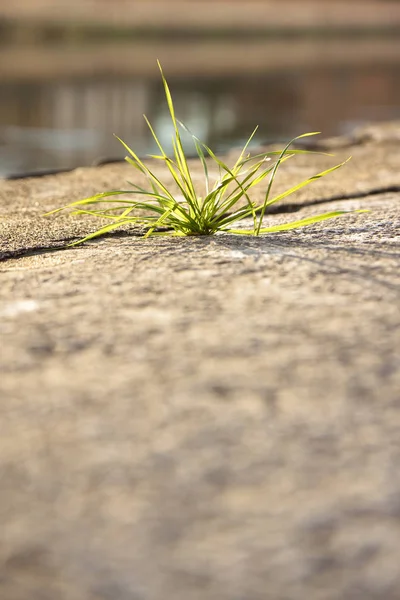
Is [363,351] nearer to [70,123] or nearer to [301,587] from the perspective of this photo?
[301,587]

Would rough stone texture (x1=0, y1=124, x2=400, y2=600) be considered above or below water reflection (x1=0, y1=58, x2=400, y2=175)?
below

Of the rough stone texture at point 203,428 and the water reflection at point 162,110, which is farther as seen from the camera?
the water reflection at point 162,110

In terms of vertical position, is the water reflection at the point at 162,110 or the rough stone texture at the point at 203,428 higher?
the water reflection at the point at 162,110

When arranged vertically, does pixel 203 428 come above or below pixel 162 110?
below

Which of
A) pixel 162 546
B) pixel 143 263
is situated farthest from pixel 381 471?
pixel 143 263

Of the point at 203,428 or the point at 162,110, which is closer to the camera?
the point at 203,428
